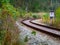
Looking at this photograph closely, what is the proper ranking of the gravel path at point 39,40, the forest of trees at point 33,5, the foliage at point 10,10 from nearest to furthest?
the gravel path at point 39,40
the foliage at point 10,10
the forest of trees at point 33,5

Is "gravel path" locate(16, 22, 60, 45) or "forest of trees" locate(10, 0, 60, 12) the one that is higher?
"gravel path" locate(16, 22, 60, 45)

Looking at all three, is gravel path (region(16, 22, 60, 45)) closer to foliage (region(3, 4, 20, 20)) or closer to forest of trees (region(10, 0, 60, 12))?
foliage (region(3, 4, 20, 20))

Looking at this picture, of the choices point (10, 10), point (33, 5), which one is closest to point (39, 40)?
point (10, 10)

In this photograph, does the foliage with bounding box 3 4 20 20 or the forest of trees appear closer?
the foliage with bounding box 3 4 20 20

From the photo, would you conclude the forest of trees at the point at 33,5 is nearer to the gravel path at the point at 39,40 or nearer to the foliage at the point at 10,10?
the foliage at the point at 10,10

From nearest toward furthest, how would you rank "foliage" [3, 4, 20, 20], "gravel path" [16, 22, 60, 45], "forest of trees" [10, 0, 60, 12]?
1. "gravel path" [16, 22, 60, 45]
2. "foliage" [3, 4, 20, 20]
3. "forest of trees" [10, 0, 60, 12]

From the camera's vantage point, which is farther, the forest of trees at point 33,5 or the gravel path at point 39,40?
the forest of trees at point 33,5

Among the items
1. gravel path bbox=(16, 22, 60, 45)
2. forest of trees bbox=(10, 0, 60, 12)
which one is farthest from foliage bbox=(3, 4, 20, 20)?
forest of trees bbox=(10, 0, 60, 12)

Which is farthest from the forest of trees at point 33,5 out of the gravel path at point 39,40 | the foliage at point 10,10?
the gravel path at point 39,40

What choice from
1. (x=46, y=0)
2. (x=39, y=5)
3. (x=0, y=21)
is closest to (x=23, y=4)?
(x=39, y=5)

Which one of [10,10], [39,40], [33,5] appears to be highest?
[10,10]

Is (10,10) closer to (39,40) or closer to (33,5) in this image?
(39,40)

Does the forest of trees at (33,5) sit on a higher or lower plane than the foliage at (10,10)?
lower

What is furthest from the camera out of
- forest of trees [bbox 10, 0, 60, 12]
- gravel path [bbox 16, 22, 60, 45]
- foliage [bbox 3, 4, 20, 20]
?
forest of trees [bbox 10, 0, 60, 12]
